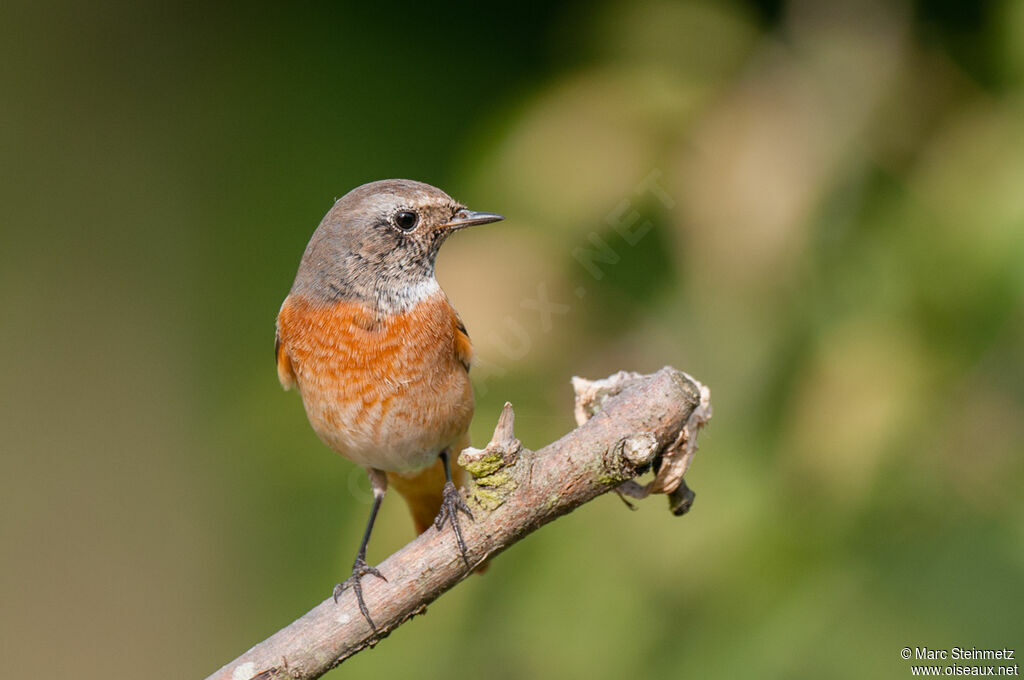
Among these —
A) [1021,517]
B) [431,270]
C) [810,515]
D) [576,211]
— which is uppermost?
[576,211]

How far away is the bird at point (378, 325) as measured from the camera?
2.86 metres

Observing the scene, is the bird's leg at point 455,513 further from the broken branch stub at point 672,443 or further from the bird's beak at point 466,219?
the bird's beak at point 466,219

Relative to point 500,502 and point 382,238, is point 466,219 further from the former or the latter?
point 500,502

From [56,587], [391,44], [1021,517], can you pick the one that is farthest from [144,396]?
[1021,517]

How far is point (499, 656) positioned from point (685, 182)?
1718 mm

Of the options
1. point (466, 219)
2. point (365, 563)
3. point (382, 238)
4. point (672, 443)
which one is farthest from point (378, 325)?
point (672, 443)

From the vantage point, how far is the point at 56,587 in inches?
228

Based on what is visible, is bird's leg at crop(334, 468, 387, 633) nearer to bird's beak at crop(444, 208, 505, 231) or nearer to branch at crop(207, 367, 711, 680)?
branch at crop(207, 367, 711, 680)

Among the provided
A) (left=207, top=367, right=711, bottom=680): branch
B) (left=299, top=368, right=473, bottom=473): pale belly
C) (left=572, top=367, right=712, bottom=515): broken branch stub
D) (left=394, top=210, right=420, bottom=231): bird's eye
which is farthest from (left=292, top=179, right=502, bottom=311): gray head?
(left=207, top=367, right=711, bottom=680): branch

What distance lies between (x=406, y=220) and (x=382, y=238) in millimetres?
91

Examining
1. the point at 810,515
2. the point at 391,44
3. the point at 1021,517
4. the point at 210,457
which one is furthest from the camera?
the point at 210,457

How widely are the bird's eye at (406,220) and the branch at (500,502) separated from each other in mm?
835

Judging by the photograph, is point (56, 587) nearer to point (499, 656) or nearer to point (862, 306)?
point (499, 656)

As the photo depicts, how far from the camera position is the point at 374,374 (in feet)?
9.34
